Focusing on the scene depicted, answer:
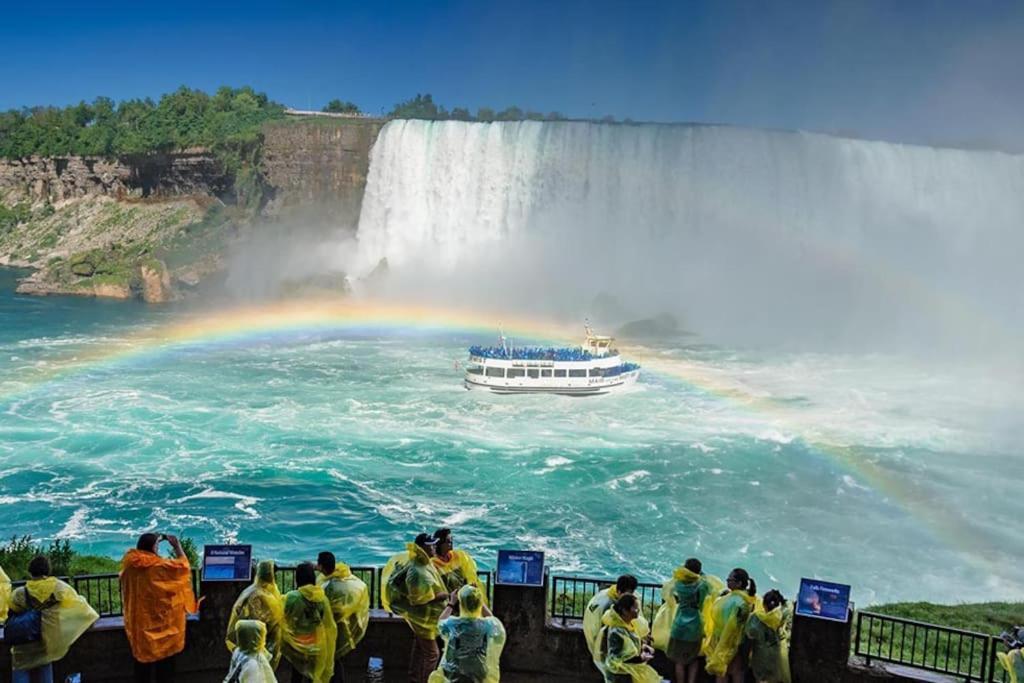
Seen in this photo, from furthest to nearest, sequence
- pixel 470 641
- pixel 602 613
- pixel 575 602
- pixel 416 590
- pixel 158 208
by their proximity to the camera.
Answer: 1. pixel 158 208
2. pixel 575 602
3. pixel 416 590
4. pixel 602 613
5. pixel 470 641

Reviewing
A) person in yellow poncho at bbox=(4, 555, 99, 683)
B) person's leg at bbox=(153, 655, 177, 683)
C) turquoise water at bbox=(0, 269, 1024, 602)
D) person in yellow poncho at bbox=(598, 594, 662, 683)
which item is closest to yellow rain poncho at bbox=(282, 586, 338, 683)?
person's leg at bbox=(153, 655, 177, 683)

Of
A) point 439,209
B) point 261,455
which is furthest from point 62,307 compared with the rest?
point 261,455

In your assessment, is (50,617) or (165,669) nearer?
(50,617)

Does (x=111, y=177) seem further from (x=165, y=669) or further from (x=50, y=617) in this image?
(x=50, y=617)

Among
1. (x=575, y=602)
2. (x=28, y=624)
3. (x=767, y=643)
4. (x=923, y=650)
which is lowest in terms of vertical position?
(x=575, y=602)

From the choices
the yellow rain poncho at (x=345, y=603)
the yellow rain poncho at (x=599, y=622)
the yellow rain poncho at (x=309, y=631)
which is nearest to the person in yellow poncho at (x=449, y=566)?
the yellow rain poncho at (x=345, y=603)

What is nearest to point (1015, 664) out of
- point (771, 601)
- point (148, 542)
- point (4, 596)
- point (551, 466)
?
point (771, 601)

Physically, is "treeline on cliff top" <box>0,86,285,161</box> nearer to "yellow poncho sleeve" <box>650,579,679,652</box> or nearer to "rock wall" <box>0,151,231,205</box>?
"rock wall" <box>0,151,231,205</box>

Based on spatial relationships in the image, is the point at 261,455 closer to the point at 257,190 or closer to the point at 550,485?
the point at 550,485
